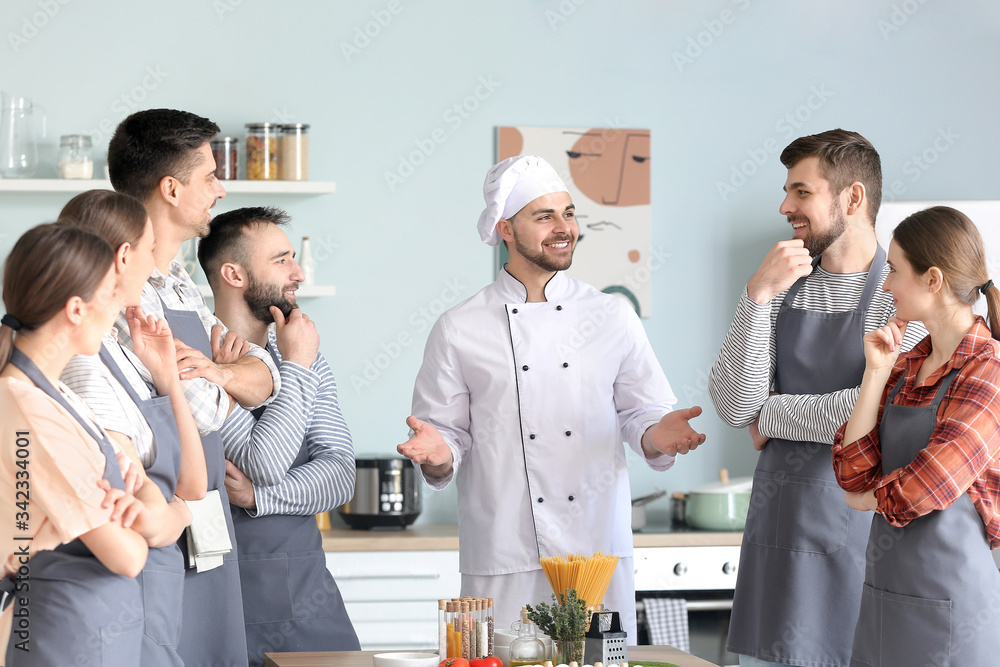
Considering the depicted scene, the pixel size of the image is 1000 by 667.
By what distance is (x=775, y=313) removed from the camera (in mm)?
2125

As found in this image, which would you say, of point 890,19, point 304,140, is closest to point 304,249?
point 304,140

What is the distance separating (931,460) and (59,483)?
1.30 meters

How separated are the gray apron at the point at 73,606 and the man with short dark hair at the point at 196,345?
400 mm

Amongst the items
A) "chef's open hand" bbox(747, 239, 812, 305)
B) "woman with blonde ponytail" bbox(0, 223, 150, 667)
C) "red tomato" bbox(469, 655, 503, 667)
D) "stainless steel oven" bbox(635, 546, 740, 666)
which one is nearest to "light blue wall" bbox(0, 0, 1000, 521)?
"stainless steel oven" bbox(635, 546, 740, 666)

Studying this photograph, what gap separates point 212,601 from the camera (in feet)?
6.08

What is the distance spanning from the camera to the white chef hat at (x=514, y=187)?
232 centimetres

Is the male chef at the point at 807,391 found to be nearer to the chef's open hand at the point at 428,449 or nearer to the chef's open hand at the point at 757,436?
the chef's open hand at the point at 757,436

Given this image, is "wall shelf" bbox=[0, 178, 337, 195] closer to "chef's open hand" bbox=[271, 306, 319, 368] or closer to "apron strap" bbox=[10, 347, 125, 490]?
"chef's open hand" bbox=[271, 306, 319, 368]

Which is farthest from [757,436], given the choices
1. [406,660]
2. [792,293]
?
[406,660]

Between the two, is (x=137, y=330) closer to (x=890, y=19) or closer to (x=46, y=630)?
(x=46, y=630)

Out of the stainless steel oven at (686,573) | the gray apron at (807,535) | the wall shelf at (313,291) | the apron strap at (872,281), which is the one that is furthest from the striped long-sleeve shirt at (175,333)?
the stainless steel oven at (686,573)

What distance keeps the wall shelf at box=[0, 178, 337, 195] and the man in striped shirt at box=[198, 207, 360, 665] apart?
1102 millimetres

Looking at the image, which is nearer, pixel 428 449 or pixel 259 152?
pixel 428 449

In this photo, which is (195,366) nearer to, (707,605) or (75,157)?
(75,157)
